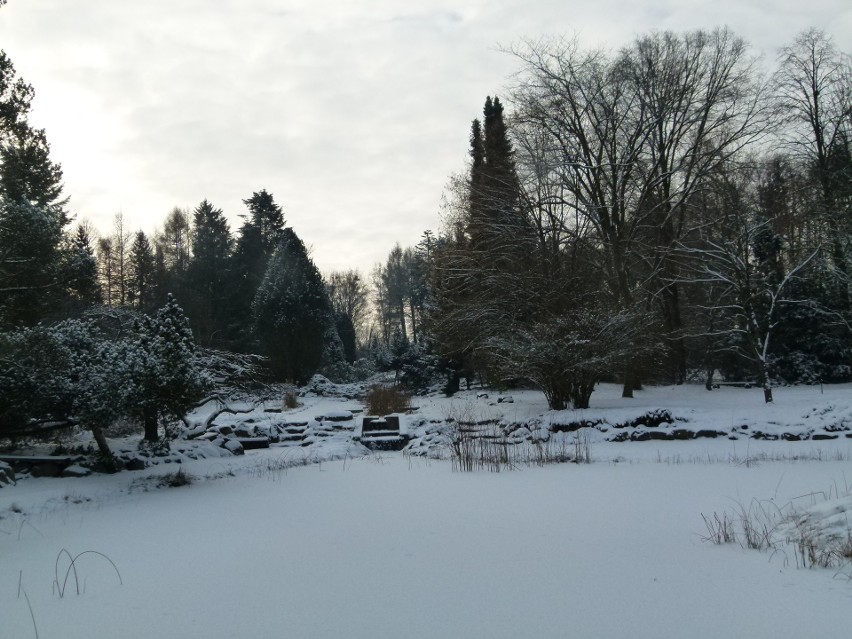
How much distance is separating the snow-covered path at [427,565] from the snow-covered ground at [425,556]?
2cm

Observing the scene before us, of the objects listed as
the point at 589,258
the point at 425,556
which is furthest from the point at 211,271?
the point at 425,556

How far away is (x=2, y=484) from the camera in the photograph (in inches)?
261

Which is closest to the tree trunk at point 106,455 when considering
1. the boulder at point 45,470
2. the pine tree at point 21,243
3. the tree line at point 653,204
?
the boulder at point 45,470

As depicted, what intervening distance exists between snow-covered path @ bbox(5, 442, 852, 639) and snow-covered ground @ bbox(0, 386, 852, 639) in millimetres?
15

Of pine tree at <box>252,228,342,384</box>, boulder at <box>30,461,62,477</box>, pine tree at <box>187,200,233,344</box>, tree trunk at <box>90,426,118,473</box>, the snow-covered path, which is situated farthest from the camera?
pine tree at <box>187,200,233,344</box>

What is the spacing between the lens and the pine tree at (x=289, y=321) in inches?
976

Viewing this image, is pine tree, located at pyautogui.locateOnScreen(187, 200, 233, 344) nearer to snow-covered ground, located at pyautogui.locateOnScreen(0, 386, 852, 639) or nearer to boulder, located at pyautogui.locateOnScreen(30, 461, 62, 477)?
boulder, located at pyautogui.locateOnScreen(30, 461, 62, 477)

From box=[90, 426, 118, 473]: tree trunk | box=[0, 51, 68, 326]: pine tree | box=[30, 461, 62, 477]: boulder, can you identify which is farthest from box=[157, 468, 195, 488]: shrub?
box=[0, 51, 68, 326]: pine tree

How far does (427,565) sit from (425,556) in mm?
183

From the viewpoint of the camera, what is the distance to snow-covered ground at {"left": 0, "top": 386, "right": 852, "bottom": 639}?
8.61 ft

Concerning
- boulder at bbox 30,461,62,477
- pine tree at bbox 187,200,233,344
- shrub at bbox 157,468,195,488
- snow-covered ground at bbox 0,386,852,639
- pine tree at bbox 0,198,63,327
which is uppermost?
pine tree at bbox 187,200,233,344

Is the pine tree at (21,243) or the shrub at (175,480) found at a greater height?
the pine tree at (21,243)

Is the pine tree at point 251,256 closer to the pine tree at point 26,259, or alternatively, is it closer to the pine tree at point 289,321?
the pine tree at point 289,321

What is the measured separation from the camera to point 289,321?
2483cm
